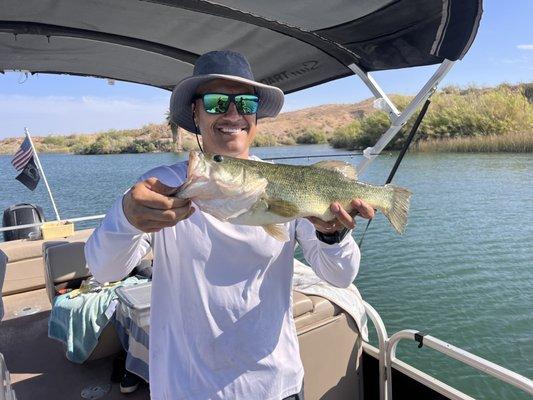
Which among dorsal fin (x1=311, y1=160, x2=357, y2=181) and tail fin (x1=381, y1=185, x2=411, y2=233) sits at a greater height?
dorsal fin (x1=311, y1=160, x2=357, y2=181)

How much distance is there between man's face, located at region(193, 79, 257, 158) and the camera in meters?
2.05

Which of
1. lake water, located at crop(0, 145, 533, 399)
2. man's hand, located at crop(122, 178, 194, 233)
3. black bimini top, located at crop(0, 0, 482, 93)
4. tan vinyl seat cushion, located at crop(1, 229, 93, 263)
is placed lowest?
lake water, located at crop(0, 145, 533, 399)

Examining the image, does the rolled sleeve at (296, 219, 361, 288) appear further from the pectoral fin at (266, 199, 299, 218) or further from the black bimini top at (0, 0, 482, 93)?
the black bimini top at (0, 0, 482, 93)

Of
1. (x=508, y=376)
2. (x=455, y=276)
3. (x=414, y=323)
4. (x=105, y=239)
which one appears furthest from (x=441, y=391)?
(x=455, y=276)

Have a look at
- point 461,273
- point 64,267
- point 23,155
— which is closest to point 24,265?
point 64,267

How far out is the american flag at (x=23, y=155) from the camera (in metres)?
8.18

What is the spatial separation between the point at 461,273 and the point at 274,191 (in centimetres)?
1033

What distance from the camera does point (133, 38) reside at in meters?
4.17

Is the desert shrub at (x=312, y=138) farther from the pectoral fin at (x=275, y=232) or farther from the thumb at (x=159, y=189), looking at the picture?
the thumb at (x=159, y=189)

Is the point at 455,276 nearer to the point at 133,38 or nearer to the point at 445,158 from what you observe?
the point at 133,38

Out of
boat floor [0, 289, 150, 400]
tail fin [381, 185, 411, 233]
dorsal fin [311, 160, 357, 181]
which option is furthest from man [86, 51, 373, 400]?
boat floor [0, 289, 150, 400]

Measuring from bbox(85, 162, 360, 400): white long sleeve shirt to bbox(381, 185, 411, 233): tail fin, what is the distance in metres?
0.80

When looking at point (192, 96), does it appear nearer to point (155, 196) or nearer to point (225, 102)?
point (225, 102)

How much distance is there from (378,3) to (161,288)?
243cm
